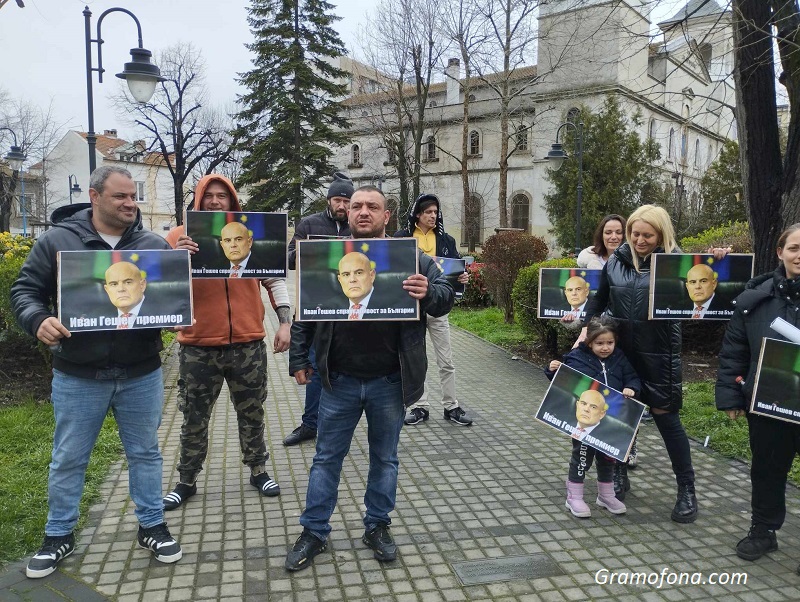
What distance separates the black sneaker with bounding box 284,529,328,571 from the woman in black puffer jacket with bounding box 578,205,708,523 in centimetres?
232

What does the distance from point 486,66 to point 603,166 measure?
7.79 metres

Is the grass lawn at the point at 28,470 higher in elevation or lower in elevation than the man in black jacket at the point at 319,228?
lower

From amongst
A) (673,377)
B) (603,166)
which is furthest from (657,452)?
(603,166)

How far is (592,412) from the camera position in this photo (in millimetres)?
4203

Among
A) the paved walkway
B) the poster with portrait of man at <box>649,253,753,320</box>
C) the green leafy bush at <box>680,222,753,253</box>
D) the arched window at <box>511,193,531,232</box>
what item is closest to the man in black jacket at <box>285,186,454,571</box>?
the paved walkway

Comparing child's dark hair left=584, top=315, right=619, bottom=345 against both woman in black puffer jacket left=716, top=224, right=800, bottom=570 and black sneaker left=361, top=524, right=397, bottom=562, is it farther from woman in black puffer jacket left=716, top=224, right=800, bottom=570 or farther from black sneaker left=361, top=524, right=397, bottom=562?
black sneaker left=361, top=524, right=397, bottom=562

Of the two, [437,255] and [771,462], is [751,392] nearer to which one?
[771,462]

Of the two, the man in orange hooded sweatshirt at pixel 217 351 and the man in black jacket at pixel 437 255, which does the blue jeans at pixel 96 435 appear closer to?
the man in orange hooded sweatshirt at pixel 217 351

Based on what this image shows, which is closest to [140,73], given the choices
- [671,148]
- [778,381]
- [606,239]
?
[606,239]

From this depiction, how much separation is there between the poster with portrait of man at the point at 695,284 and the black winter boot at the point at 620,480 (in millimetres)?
1237

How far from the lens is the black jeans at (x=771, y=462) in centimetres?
Result: 362

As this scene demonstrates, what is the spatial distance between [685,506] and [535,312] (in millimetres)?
5648

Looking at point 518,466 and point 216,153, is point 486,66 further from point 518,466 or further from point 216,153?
point 518,466

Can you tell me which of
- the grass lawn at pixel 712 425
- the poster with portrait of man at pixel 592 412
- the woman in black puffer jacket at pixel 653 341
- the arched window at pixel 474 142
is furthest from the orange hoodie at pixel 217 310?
the arched window at pixel 474 142
